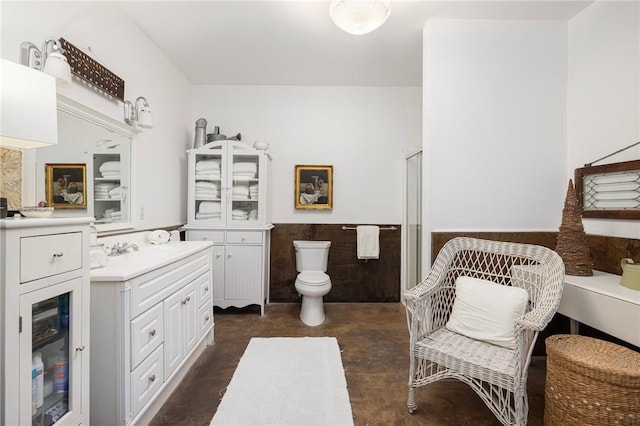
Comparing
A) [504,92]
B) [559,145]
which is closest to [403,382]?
[559,145]

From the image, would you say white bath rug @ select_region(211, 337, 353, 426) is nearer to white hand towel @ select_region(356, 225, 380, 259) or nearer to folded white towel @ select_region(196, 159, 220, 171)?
white hand towel @ select_region(356, 225, 380, 259)

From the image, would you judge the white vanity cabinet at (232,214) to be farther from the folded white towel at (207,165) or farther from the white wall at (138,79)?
the white wall at (138,79)

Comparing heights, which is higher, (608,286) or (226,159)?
(226,159)

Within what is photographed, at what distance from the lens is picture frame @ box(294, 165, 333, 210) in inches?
128

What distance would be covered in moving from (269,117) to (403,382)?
2.87 m

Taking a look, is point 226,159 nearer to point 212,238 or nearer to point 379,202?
point 212,238

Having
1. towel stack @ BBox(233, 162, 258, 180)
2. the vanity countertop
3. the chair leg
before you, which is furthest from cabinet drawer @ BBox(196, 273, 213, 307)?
the chair leg

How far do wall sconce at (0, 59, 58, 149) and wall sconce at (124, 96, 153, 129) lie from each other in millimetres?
1057

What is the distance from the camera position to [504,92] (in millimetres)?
2148

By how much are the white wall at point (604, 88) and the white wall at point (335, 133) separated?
1.45 m

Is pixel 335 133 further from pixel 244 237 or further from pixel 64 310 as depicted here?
pixel 64 310

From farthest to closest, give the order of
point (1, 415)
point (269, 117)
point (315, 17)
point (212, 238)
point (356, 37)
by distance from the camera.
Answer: point (269, 117)
point (212, 238)
point (356, 37)
point (315, 17)
point (1, 415)

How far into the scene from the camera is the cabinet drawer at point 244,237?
9.36ft

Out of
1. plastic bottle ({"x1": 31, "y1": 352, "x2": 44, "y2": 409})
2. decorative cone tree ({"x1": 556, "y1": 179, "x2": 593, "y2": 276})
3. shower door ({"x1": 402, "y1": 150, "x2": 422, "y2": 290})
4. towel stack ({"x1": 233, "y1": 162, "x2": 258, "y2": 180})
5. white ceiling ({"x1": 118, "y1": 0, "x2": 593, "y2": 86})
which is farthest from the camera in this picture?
towel stack ({"x1": 233, "y1": 162, "x2": 258, "y2": 180})
